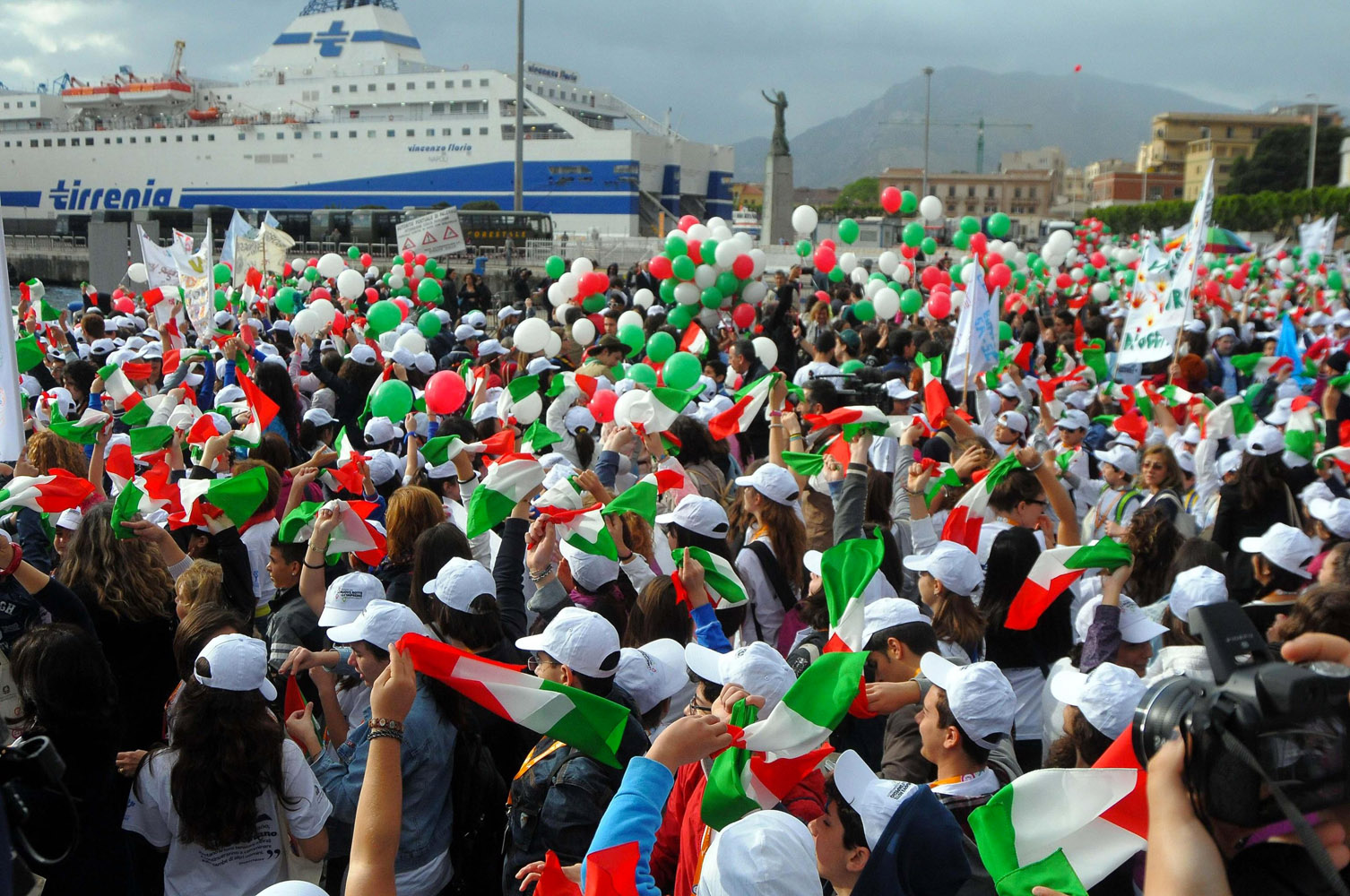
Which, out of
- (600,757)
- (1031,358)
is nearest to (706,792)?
(600,757)

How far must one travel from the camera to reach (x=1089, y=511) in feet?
20.1

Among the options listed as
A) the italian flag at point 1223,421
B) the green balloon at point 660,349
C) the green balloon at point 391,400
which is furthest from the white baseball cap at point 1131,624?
the green balloon at point 660,349

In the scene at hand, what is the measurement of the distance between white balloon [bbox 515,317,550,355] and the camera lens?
23.5 feet

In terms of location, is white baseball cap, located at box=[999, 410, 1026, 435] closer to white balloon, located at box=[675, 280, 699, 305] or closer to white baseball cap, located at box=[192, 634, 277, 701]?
white baseball cap, located at box=[192, 634, 277, 701]

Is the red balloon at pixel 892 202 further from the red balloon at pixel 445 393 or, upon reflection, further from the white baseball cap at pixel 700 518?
the white baseball cap at pixel 700 518

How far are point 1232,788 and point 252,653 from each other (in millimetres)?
2092

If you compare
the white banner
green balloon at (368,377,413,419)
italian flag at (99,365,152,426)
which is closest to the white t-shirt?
the white banner

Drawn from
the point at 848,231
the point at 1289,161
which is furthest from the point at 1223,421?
the point at 1289,161

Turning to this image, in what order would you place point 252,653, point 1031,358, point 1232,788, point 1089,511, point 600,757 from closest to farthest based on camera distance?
point 1232,788, point 600,757, point 252,653, point 1089,511, point 1031,358

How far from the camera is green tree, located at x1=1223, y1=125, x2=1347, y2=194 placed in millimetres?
61125

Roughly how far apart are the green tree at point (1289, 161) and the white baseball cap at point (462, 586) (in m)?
68.3

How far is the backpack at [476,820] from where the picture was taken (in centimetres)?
288

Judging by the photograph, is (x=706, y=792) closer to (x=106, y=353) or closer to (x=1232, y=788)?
(x=1232, y=788)

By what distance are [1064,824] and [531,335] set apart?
6816mm
